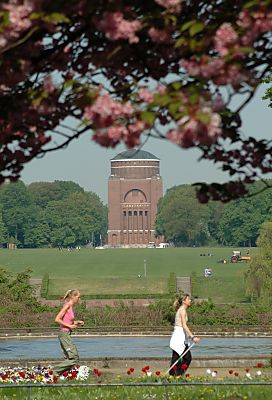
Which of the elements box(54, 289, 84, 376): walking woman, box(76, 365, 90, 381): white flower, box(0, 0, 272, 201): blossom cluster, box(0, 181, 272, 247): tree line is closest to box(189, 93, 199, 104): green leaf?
box(0, 0, 272, 201): blossom cluster

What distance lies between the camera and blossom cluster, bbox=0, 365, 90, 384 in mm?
15972

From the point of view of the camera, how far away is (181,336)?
1602 centimetres

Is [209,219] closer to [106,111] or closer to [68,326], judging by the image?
[68,326]

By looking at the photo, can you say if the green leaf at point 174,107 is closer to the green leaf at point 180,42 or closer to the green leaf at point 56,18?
the green leaf at point 180,42

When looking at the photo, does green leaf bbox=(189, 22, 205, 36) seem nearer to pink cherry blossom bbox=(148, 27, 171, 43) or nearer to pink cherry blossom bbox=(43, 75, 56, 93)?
pink cherry blossom bbox=(148, 27, 171, 43)

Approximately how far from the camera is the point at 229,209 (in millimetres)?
168750

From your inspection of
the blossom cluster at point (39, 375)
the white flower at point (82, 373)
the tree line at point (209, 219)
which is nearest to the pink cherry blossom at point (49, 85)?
the blossom cluster at point (39, 375)

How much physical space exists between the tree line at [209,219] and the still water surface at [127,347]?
123558mm

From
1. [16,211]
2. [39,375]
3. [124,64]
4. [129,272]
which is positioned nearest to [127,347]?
[39,375]

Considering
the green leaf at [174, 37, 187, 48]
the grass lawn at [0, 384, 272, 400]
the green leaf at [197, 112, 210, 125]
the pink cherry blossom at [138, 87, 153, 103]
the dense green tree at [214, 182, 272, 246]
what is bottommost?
the grass lawn at [0, 384, 272, 400]

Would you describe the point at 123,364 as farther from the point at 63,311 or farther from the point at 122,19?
the point at 122,19

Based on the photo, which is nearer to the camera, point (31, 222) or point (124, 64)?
point (124, 64)

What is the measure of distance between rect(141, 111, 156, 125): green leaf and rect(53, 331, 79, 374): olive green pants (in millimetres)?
10056

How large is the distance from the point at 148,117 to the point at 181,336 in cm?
1014
